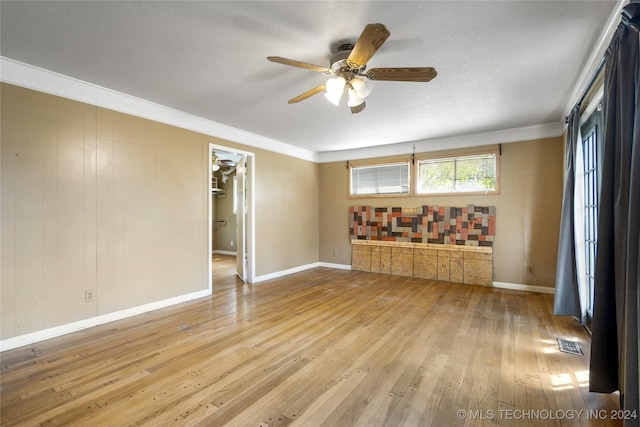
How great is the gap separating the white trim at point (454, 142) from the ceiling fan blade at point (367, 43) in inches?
141

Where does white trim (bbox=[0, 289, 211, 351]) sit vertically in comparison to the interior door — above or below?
below

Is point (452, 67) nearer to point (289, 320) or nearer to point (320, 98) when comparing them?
point (320, 98)

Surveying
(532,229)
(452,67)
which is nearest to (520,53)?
(452,67)

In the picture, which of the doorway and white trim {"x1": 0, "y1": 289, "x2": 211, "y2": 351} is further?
the doorway

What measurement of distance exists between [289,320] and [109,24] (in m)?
3.09

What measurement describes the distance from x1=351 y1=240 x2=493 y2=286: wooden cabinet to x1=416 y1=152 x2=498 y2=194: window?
105cm

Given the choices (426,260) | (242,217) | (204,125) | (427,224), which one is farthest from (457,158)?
(204,125)

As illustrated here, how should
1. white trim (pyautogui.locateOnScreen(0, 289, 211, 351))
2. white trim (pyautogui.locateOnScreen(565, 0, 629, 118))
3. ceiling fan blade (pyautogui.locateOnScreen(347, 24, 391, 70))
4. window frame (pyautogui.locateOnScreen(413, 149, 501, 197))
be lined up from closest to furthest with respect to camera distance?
ceiling fan blade (pyautogui.locateOnScreen(347, 24, 391, 70))
white trim (pyautogui.locateOnScreen(565, 0, 629, 118))
white trim (pyautogui.locateOnScreen(0, 289, 211, 351))
window frame (pyautogui.locateOnScreen(413, 149, 501, 197))

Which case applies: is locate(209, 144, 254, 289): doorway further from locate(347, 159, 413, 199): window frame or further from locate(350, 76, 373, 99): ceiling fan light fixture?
locate(350, 76, 373, 99): ceiling fan light fixture

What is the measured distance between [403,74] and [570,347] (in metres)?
2.84

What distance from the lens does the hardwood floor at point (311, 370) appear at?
1712mm

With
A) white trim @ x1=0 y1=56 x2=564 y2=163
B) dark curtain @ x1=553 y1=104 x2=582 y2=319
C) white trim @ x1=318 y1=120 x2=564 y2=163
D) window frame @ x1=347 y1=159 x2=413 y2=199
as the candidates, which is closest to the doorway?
white trim @ x1=0 y1=56 x2=564 y2=163

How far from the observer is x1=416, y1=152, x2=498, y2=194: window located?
4.85 meters

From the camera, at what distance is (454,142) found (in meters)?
5.09
